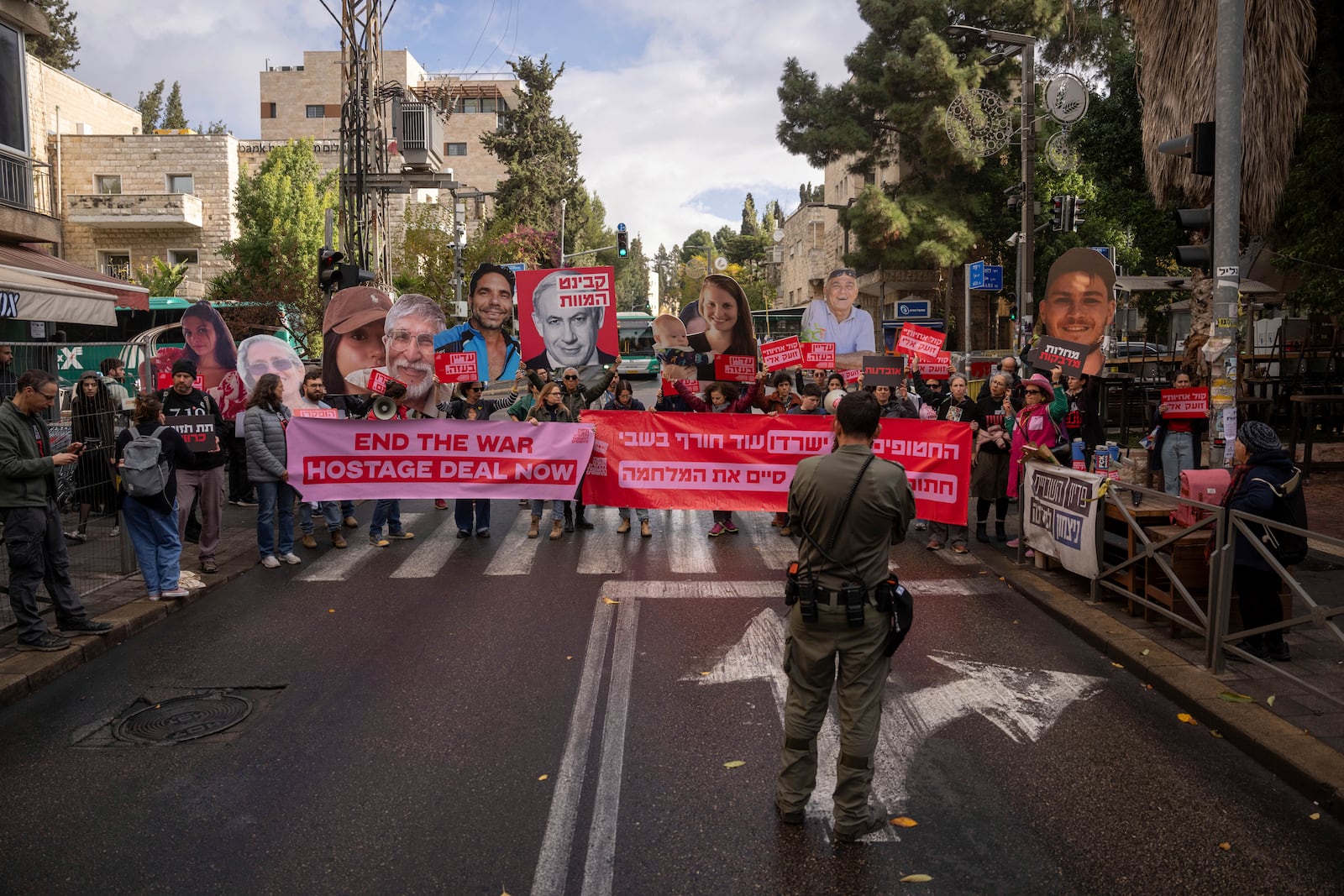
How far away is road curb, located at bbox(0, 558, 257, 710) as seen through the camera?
6352mm

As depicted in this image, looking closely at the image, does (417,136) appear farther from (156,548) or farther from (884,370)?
(156,548)

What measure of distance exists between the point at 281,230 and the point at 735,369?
79.4 feet

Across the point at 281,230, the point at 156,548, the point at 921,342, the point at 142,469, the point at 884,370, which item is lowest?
the point at 156,548

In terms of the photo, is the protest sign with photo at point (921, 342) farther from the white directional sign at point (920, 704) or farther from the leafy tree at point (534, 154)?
the leafy tree at point (534, 154)

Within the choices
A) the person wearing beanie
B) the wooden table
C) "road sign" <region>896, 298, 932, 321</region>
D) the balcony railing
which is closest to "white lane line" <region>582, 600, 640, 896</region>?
the person wearing beanie

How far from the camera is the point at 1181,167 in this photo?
14.4m

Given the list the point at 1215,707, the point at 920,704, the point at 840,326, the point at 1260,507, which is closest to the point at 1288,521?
the point at 1260,507

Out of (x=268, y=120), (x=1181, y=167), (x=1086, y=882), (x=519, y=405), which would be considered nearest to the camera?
(x=1086, y=882)

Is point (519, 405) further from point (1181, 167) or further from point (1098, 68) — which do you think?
point (1098, 68)

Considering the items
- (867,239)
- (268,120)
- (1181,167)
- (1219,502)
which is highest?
(268,120)

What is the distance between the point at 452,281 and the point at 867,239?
16127 mm

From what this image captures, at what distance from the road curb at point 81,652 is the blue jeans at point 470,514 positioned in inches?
122

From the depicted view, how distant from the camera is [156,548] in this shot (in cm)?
851

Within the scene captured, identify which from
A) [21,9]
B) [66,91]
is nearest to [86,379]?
[21,9]
